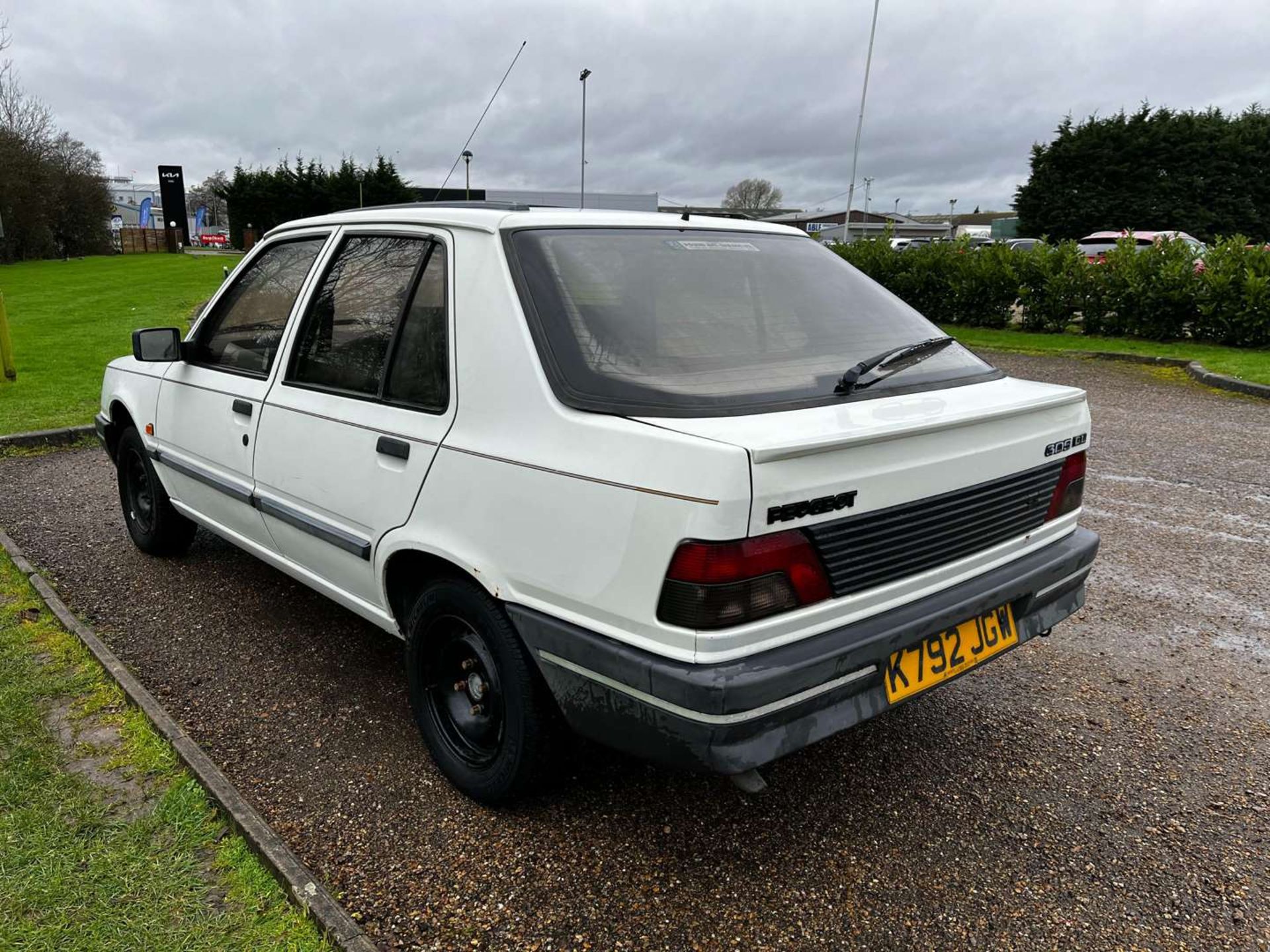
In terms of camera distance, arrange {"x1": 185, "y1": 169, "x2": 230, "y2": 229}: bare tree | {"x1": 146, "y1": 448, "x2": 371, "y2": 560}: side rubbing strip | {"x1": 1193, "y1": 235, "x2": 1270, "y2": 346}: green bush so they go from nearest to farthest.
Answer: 1. {"x1": 146, "y1": 448, "x2": 371, "y2": 560}: side rubbing strip
2. {"x1": 1193, "y1": 235, "x2": 1270, "y2": 346}: green bush
3. {"x1": 185, "y1": 169, "x2": 230, "y2": 229}: bare tree

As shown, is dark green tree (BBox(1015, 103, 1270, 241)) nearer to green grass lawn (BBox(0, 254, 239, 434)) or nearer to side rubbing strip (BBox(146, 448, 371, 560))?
green grass lawn (BBox(0, 254, 239, 434))

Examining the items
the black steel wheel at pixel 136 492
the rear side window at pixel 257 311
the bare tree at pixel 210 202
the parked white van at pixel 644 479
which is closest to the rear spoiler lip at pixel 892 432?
the parked white van at pixel 644 479

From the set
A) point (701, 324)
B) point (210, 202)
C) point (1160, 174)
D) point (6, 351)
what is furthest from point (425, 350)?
point (210, 202)

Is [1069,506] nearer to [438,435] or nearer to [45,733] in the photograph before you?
[438,435]

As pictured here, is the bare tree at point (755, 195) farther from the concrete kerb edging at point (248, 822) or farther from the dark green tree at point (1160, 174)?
the concrete kerb edging at point (248, 822)

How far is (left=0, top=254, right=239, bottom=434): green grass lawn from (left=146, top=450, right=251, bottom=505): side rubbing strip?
451 centimetres

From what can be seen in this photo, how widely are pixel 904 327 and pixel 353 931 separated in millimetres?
2383

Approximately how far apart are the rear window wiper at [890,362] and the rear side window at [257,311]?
80.0 inches

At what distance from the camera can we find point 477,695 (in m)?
2.64

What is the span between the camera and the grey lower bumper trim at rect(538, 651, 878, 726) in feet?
6.32

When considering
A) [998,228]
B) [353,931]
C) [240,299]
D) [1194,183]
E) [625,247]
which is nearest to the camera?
[353,931]

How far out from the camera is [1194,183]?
3397cm

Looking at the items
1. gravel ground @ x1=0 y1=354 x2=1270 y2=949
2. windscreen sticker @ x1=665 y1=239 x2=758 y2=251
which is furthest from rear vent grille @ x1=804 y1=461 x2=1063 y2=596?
windscreen sticker @ x1=665 y1=239 x2=758 y2=251

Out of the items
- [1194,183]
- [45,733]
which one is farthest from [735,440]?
[1194,183]
